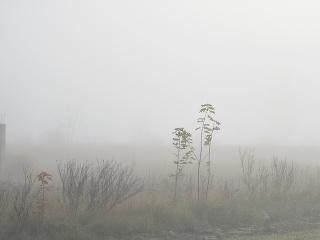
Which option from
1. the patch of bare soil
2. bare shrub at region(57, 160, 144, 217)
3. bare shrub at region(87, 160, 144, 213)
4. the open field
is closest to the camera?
the open field

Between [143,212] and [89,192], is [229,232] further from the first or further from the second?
[89,192]

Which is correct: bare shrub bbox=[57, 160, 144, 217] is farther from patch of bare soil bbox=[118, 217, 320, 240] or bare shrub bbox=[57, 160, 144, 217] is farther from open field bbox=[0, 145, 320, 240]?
patch of bare soil bbox=[118, 217, 320, 240]

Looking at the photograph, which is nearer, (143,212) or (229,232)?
(229,232)

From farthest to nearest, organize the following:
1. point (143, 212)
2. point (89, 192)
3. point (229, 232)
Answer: point (143, 212)
point (89, 192)
point (229, 232)

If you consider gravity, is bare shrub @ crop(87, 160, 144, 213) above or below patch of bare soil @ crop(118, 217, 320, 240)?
above

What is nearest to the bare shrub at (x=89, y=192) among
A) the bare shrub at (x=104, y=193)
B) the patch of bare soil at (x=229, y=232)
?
the bare shrub at (x=104, y=193)

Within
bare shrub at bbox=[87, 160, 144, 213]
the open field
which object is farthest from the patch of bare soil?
bare shrub at bbox=[87, 160, 144, 213]

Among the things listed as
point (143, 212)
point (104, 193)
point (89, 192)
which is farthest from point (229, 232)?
point (89, 192)

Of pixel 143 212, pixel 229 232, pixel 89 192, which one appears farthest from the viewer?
pixel 143 212

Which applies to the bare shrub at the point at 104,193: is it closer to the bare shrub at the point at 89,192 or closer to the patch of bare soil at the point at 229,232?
the bare shrub at the point at 89,192

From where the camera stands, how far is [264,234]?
1090 centimetres

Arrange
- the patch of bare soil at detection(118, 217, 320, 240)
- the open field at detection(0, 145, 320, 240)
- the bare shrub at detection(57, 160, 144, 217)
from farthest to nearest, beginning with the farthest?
the bare shrub at detection(57, 160, 144, 217)
the patch of bare soil at detection(118, 217, 320, 240)
the open field at detection(0, 145, 320, 240)

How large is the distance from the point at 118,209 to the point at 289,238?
504cm

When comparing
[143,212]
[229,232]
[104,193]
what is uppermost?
[104,193]
